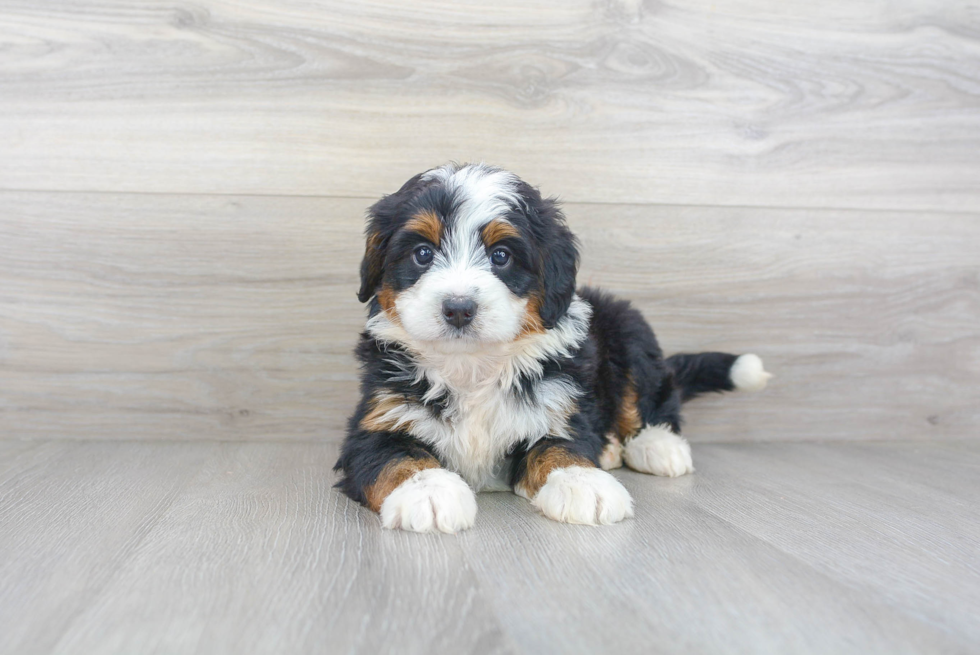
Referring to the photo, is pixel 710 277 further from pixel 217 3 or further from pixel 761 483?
pixel 217 3

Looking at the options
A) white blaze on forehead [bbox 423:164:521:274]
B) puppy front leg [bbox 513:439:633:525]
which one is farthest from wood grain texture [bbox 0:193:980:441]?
puppy front leg [bbox 513:439:633:525]

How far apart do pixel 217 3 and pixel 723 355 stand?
2.26m

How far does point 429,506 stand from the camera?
1743mm

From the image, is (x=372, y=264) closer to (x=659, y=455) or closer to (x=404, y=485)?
(x=404, y=485)

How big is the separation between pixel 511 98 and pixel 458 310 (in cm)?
131

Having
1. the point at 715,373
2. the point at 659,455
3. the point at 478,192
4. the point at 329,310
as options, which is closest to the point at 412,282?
the point at 478,192

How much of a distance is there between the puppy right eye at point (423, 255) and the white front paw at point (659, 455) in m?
1.04

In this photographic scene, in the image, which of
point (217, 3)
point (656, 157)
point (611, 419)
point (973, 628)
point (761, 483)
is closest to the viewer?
point (973, 628)

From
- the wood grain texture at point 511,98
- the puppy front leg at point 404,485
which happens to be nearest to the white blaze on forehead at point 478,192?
the puppy front leg at point 404,485

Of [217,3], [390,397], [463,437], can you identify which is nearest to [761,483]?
[463,437]

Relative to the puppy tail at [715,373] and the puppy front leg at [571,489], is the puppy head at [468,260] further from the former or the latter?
the puppy tail at [715,373]

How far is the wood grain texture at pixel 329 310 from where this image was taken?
2.77m

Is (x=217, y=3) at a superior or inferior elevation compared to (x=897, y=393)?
superior

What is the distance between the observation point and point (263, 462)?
2555mm
